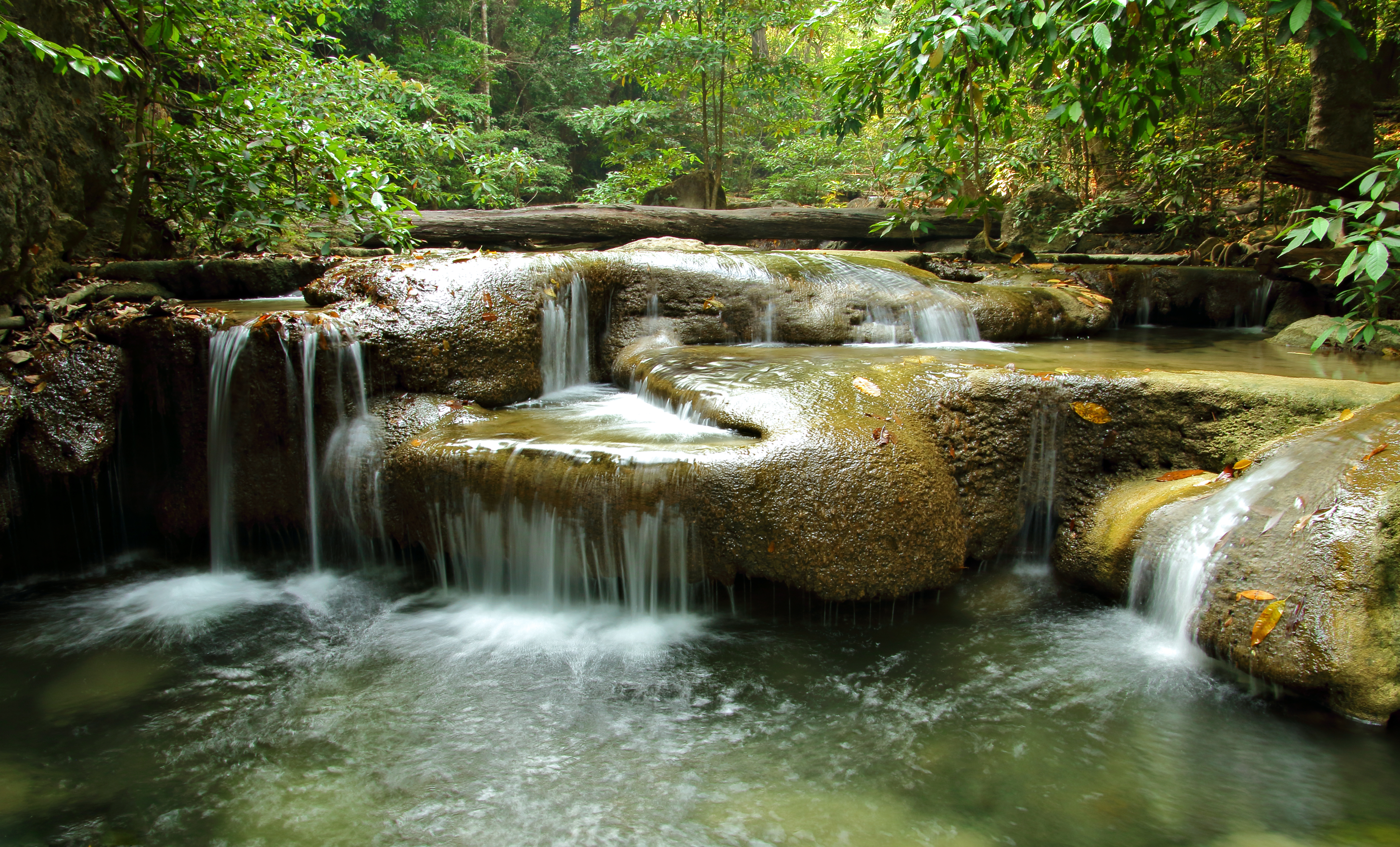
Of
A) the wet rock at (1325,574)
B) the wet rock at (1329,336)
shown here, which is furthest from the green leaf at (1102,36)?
the wet rock at (1329,336)

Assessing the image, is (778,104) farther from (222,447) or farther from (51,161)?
(222,447)

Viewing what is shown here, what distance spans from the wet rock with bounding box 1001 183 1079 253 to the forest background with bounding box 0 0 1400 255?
21 centimetres

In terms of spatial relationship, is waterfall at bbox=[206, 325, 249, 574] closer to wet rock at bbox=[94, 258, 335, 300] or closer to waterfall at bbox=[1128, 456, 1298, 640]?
wet rock at bbox=[94, 258, 335, 300]

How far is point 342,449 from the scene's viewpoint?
4102mm

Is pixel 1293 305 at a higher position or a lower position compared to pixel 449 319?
higher

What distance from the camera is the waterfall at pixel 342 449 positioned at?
4004 millimetres

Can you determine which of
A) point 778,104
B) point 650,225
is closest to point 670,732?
point 650,225

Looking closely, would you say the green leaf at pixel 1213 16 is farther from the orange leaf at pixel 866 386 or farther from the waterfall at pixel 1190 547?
the orange leaf at pixel 866 386

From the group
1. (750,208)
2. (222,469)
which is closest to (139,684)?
(222,469)

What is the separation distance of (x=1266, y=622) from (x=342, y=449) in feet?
14.7

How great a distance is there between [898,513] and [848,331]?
2.74 meters

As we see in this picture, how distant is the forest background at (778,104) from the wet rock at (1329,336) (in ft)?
5.30

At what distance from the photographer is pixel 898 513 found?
3287 mm

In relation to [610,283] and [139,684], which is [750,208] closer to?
[610,283]
